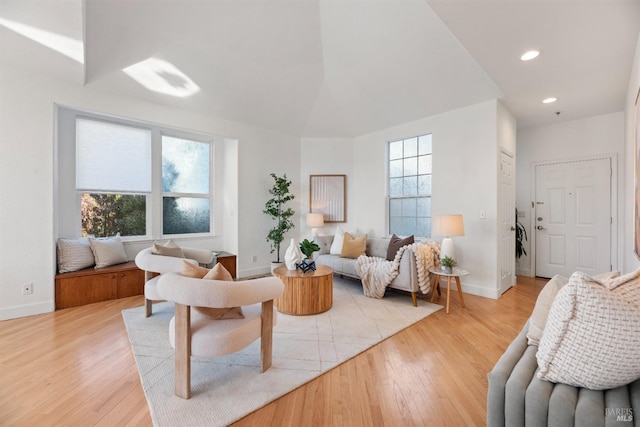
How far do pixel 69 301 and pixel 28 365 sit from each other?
141 cm

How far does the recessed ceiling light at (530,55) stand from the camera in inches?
107

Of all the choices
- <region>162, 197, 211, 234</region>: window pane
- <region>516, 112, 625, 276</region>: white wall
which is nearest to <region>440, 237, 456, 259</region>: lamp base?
<region>516, 112, 625, 276</region>: white wall

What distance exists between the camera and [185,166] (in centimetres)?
473

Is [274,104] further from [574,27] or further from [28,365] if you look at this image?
[28,365]

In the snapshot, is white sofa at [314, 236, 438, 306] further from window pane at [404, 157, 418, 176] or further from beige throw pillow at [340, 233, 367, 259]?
window pane at [404, 157, 418, 176]

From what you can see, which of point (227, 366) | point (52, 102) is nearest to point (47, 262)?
point (52, 102)

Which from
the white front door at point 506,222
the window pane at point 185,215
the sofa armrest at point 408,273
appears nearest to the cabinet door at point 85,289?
the window pane at point 185,215

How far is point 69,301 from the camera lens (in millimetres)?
3250

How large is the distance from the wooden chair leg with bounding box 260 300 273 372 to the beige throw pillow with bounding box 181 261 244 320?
17 cm

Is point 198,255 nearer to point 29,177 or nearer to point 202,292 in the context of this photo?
point 29,177

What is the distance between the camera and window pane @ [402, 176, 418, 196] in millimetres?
4715

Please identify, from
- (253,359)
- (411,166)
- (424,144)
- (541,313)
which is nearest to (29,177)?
(253,359)

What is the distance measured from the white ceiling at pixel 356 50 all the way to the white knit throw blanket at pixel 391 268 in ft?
7.08

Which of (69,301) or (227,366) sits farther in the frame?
(69,301)
